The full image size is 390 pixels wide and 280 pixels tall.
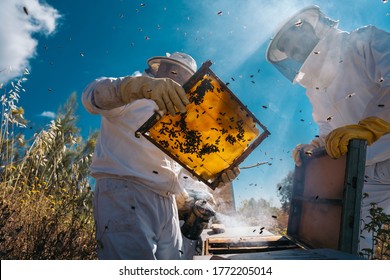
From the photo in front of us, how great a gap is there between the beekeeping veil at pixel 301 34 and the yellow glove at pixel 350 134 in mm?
1551

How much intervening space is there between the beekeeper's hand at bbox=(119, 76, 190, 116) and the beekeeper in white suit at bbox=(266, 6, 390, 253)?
1376 millimetres

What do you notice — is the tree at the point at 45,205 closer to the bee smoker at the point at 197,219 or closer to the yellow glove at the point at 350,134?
the bee smoker at the point at 197,219

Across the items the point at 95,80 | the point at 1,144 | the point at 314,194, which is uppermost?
the point at 95,80

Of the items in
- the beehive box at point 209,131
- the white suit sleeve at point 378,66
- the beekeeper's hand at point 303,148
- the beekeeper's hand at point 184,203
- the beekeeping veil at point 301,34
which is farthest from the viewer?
the beekeeping veil at point 301,34

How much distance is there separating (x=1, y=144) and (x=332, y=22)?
433 centimetres

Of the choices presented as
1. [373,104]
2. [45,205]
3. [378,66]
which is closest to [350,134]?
[373,104]

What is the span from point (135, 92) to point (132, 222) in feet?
3.25

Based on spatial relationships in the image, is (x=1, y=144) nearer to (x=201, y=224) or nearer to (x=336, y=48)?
(x=201, y=224)

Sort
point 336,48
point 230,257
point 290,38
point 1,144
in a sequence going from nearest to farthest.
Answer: point 230,257 → point 336,48 → point 1,144 → point 290,38

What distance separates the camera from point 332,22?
12.3ft

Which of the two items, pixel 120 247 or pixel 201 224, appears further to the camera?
pixel 201 224

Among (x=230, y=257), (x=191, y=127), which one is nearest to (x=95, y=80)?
(x=191, y=127)

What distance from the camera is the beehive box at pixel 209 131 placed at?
2.46 metres

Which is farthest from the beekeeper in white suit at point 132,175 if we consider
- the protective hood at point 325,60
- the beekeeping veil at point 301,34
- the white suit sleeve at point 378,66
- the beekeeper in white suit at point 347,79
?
the beekeeping veil at point 301,34
